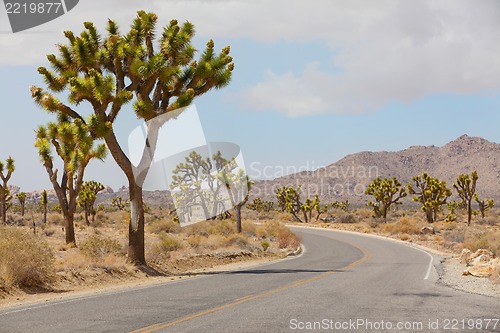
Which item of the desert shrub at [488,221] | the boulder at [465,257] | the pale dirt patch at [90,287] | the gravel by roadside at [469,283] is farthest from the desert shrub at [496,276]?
the desert shrub at [488,221]

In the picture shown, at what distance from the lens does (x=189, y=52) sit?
20188 millimetres

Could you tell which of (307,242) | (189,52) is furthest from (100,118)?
(307,242)

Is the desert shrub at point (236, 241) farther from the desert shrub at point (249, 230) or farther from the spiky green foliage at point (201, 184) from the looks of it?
the spiky green foliage at point (201, 184)

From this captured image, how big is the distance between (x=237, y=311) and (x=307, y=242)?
3179cm

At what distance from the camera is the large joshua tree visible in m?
18.7

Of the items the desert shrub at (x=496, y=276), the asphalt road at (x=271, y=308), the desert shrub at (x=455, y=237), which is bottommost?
the desert shrub at (x=455, y=237)

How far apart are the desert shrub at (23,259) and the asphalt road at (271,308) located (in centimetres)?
277

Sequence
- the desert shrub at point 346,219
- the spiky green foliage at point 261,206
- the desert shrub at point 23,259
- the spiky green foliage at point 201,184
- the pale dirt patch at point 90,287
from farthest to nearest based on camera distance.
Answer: the spiky green foliage at point 261,206 → the desert shrub at point 346,219 → the spiky green foliage at point 201,184 → the desert shrub at point 23,259 → the pale dirt patch at point 90,287

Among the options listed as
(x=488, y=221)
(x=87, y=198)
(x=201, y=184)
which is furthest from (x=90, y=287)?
(x=488, y=221)

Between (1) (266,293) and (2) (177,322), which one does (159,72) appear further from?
(2) (177,322)

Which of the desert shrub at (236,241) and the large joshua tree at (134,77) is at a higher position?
the large joshua tree at (134,77)

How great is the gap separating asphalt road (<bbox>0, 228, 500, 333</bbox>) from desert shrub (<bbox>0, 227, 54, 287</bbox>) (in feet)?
9.10

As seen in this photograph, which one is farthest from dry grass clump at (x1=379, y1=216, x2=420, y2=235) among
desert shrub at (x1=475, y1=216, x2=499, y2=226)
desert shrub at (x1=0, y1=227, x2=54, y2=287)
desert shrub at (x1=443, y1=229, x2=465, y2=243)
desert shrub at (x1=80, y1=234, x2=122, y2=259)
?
desert shrub at (x1=0, y1=227, x2=54, y2=287)

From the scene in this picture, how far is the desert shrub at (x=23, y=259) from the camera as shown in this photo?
1455 centimetres
